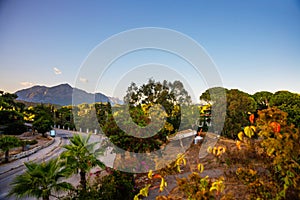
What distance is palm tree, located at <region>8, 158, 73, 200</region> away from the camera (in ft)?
7.69

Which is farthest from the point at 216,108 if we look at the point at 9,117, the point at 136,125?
the point at 9,117

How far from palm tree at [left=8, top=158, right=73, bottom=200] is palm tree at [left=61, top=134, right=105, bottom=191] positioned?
326mm

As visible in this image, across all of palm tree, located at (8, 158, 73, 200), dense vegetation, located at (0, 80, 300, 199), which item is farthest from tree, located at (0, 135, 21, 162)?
palm tree, located at (8, 158, 73, 200)

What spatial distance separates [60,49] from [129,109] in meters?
1.84

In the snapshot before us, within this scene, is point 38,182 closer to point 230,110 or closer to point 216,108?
point 216,108

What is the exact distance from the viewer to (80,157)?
10.3ft

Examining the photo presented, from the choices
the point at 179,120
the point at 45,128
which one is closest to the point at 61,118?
the point at 45,128

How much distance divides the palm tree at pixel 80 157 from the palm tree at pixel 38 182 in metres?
0.33

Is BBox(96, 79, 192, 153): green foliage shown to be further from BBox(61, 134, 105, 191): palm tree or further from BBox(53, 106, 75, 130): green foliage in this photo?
BBox(53, 106, 75, 130): green foliage

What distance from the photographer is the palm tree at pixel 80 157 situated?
3021mm

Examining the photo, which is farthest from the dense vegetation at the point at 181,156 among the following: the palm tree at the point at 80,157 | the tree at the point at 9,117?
the tree at the point at 9,117

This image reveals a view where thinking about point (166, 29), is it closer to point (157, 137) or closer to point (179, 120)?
point (157, 137)

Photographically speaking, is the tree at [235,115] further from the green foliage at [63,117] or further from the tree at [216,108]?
the green foliage at [63,117]

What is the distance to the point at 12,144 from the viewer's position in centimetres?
672
